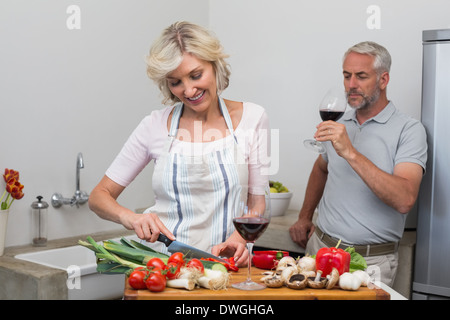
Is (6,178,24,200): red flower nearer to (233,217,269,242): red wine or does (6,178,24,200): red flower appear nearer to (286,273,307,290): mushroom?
(233,217,269,242): red wine

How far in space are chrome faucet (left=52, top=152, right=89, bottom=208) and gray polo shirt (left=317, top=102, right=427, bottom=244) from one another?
129 centimetres

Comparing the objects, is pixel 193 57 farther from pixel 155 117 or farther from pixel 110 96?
pixel 110 96

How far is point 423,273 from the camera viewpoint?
243 cm

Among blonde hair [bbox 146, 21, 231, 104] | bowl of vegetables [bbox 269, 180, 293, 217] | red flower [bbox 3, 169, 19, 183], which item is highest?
blonde hair [bbox 146, 21, 231, 104]

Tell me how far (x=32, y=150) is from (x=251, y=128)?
1377mm

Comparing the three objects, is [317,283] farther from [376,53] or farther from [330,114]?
[376,53]

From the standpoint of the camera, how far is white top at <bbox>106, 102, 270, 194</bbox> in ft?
6.13

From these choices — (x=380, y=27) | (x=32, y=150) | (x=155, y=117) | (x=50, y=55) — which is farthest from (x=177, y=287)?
(x=380, y=27)

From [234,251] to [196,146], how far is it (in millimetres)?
404

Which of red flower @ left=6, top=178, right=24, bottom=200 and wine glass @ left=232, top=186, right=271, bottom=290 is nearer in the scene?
wine glass @ left=232, top=186, right=271, bottom=290

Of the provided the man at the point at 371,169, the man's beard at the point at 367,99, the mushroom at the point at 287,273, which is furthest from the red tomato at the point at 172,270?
the man's beard at the point at 367,99

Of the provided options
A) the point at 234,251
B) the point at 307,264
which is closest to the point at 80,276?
the point at 234,251

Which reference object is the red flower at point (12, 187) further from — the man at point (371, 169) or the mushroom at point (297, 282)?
the mushroom at point (297, 282)

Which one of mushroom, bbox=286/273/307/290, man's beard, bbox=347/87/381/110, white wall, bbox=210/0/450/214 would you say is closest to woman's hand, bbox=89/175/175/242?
mushroom, bbox=286/273/307/290
